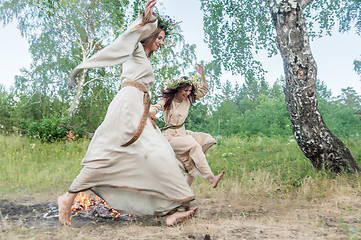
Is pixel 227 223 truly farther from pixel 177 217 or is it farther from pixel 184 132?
pixel 184 132

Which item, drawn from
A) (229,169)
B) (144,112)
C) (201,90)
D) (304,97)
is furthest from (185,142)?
(229,169)

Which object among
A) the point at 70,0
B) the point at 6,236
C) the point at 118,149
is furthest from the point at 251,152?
the point at 70,0

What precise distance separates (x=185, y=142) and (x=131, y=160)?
123 cm

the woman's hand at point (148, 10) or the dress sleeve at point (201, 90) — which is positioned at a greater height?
the woman's hand at point (148, 10)

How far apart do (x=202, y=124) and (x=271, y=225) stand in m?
15.4

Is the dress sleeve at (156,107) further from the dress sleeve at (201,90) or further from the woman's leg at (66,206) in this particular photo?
the woman's leg at (66,206)

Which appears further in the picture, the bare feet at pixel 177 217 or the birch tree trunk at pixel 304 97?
the birch tree trunk at pixel 304 97

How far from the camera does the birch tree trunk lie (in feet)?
17.7

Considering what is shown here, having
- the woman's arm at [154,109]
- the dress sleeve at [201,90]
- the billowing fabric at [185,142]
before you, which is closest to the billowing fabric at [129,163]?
the woman's arm at [154,109]

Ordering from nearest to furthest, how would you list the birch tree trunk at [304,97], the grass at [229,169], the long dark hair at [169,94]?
the long dark hair at [169,94], the grass at [229,169], the birch tree trunk at [304,97]

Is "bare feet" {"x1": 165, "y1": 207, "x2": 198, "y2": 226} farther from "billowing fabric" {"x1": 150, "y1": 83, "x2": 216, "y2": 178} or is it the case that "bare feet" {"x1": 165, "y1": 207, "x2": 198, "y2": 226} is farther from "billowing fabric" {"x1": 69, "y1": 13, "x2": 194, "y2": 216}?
"billowing fabric" {"x1": 150, "y1": 83, "x2": 216, "y2": 178}

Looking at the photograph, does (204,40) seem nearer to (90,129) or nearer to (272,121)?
(90,129)

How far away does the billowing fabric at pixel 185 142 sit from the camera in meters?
4.37

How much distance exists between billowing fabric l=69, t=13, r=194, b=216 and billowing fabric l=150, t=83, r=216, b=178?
0.87m
